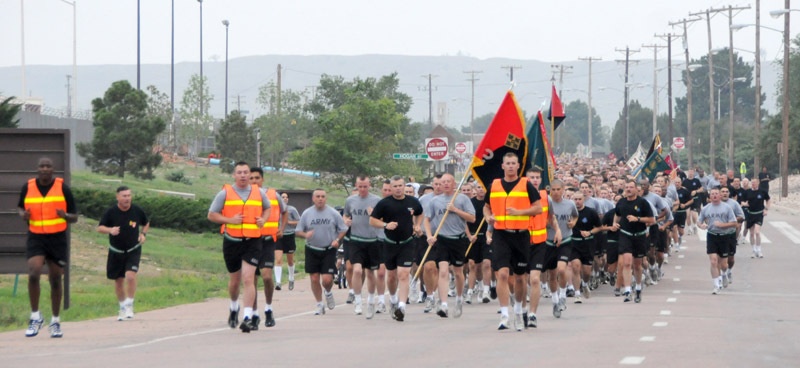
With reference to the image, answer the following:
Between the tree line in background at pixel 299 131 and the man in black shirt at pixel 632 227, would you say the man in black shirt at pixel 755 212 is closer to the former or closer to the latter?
the man in black shirt at pixel 632 227

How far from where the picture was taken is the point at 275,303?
72.8 ft

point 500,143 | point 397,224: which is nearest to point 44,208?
point 397,224

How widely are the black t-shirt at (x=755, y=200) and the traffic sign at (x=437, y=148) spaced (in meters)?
7.35

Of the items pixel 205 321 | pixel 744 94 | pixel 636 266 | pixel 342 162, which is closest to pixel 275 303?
pixel 205 321

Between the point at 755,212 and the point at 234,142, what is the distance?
47.9 m

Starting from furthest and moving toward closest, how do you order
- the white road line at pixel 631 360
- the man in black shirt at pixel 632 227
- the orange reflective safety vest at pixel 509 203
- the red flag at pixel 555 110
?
the red flag at pixel 555 110 < the man in black shirt at pixel 632 227 < the orange reflective safety vest at pixel 509 203 < the white road line at pixel 631 360

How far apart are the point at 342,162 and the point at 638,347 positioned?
1377 inches

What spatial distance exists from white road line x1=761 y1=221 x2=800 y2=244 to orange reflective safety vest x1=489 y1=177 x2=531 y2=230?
25286 mm

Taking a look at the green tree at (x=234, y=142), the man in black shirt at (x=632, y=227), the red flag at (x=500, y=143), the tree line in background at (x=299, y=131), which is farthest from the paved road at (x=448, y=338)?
the green tree at (x=234, y=142)

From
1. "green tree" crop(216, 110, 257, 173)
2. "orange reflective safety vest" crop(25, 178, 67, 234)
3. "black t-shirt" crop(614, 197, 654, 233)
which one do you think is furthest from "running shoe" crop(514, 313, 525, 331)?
"green tree" crop(216, 110, 257, 173)

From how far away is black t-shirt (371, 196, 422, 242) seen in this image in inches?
721

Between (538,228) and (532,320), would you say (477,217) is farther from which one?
(532,320)

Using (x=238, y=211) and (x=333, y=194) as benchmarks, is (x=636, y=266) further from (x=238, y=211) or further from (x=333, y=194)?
(x=333, y=194)

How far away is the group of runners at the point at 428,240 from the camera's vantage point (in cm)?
1611
